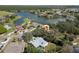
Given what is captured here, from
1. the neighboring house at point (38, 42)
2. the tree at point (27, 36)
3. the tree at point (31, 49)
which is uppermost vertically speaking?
the tree at point (27, 36)

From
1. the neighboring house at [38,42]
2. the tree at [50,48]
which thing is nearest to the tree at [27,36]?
the neighboring house at [38,42]

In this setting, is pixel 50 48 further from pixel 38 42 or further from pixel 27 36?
pixel 27 36

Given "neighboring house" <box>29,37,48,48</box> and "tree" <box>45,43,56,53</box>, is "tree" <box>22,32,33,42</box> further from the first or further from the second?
"tree" <box>45,43,56,53</box>

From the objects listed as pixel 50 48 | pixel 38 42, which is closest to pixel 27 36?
pixel 38 42

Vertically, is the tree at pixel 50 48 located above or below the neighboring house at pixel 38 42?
below

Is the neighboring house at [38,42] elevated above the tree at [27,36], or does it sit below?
below

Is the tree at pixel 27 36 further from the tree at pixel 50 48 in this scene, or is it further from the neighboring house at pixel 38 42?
the tree at pixel 50 48

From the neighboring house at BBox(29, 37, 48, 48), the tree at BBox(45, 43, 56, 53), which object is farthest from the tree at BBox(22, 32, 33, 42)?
the tree at BBox(45, 43, 56, 53)

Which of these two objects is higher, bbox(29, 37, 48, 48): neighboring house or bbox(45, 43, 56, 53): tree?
bbox(29, 37, 48, 48): neighboring house

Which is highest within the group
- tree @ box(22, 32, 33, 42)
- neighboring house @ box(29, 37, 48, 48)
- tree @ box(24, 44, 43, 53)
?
tree @ box(22, 32, 33, 42)

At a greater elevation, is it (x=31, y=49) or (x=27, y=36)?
(x=27, y=36)
